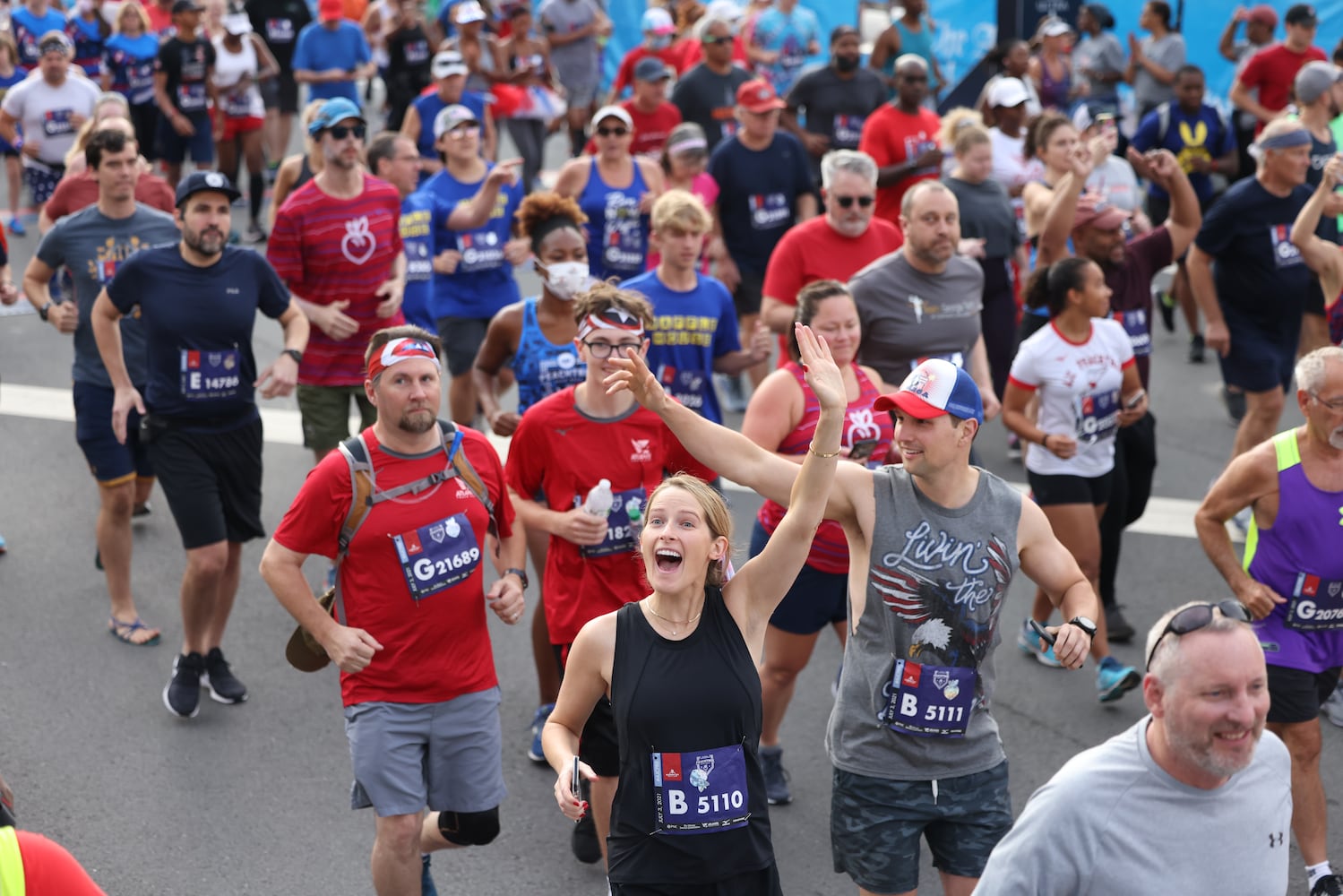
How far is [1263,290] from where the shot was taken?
873 centimetres

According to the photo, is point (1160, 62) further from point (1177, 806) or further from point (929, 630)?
point (1177, 806)

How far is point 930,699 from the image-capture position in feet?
Answer: 14.0

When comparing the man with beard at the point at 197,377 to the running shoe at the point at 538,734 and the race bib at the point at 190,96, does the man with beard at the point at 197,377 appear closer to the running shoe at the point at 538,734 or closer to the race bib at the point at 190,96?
the running shoe at the point at 538,734

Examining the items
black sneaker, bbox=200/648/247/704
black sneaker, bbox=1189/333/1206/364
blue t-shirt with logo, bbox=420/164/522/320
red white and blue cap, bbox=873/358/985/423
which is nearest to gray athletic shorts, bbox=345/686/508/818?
red white and blue cap, bbox=873/358/985/423

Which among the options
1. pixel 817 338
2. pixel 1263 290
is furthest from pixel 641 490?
pixel 1263 290

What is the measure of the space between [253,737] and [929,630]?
3.34 metres

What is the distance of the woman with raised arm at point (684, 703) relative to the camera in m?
3.88

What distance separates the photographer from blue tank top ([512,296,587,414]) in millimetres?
6656

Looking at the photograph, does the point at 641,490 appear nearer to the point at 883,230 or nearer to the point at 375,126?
the point at 883,230

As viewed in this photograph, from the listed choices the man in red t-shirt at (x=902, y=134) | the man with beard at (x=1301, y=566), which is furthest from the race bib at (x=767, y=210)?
the man with beard at (x=1301, y=566)

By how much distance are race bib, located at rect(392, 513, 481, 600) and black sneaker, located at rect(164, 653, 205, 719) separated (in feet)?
7.20

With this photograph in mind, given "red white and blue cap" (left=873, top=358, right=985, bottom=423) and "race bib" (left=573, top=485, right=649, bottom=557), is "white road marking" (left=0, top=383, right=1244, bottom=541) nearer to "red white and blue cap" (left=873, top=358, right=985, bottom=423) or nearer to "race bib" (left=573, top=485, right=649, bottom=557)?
"race bib" (left=573, top=485, right=649, bottom=557)

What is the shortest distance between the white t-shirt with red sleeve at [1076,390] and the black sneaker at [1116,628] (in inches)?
32.5

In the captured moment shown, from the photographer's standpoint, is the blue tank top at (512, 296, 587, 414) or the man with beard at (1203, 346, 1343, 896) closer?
the man with beard at (1203, 346, 1343, 896)
